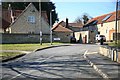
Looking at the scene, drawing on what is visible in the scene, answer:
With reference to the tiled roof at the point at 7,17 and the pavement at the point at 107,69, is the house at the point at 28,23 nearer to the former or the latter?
the tiled roof at the point at 7,17

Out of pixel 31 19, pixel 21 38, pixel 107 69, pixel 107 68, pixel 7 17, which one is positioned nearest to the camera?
pixel 107 69

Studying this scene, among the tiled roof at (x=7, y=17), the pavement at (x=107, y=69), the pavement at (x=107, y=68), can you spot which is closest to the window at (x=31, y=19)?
the tiled roof at (x=7, y=17)

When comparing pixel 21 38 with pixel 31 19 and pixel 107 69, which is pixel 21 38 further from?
pixel 107 69

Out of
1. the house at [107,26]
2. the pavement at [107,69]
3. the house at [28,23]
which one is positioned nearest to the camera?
the pavement at [107,69]

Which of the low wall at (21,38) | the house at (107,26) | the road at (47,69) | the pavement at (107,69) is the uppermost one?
the house at (107,26)

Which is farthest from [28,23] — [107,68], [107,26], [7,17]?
[107,68]

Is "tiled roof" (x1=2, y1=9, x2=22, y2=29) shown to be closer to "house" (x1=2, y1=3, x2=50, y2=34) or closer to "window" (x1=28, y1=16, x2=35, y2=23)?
"house" (x1=2, y1=3, x2=50, y2=34)

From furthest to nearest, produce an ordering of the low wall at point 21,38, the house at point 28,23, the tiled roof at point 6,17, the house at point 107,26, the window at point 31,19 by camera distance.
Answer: the house at point 107,26, the tiled roof at point 6,17, the window at point 31,19, the house at point 28,23, the low wall at point 21,38

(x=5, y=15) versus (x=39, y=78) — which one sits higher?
(x=5, y=15)

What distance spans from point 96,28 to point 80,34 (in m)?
13.8

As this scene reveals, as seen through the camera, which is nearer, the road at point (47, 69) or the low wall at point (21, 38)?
the road at point (47, 69)

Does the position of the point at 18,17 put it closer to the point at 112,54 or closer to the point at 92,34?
the point at 92,34

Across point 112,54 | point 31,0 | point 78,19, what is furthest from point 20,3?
point 112,54

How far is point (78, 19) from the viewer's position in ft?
435
